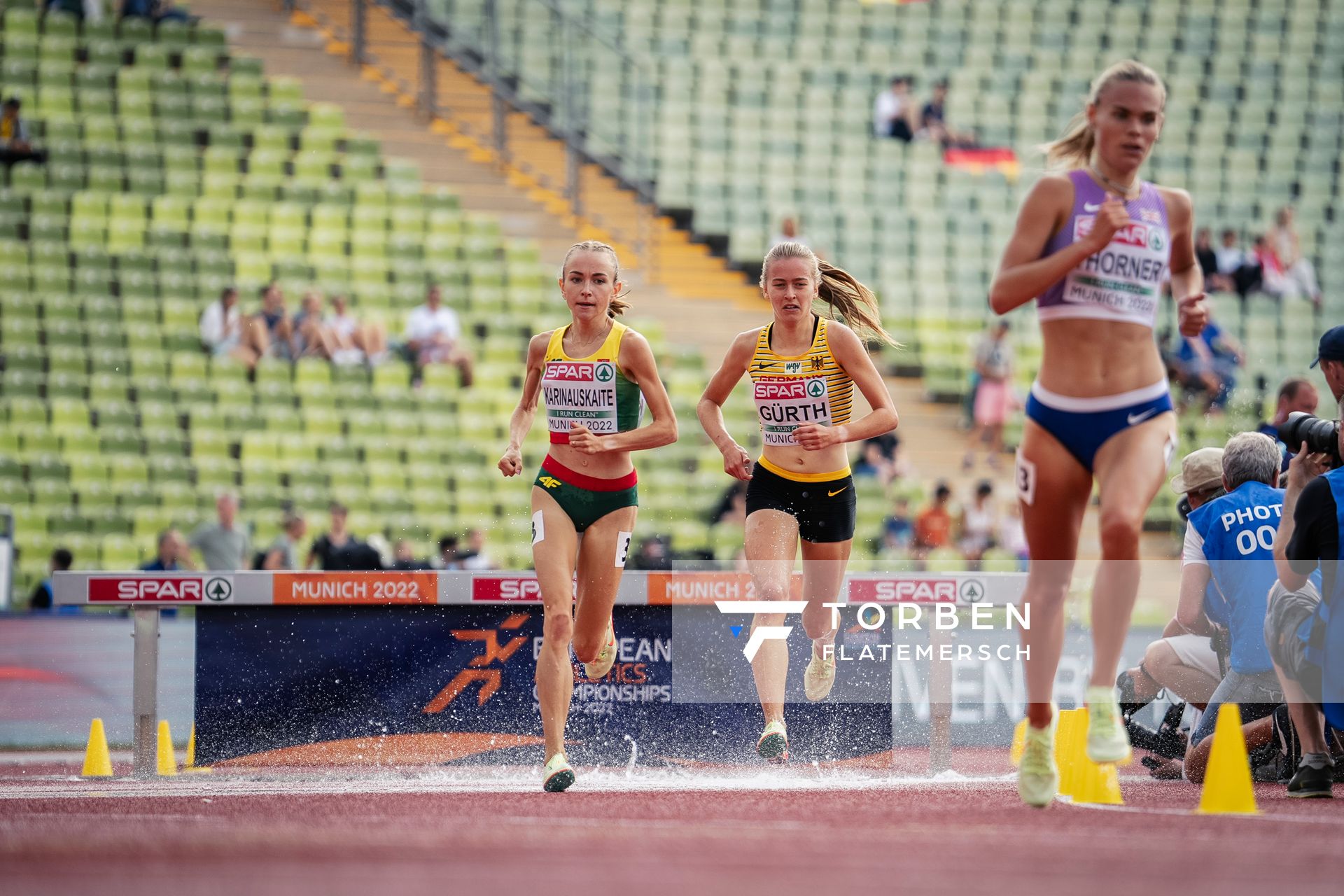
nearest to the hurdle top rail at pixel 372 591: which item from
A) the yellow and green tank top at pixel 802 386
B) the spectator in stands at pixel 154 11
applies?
the yellow and green tank top at pixel 802 386

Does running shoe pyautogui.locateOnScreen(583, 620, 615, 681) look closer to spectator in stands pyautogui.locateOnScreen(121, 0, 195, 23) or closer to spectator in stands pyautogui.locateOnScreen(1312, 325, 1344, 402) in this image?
spectator in stands pyautogui.locateOnScreen(1312, 325, 1344, 402)

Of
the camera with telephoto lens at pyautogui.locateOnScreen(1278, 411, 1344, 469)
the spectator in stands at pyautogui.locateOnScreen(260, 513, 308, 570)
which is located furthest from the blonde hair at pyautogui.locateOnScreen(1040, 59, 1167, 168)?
the spectator in stands at pyautogui.locateOnScreen(260, 513, 308, 570)

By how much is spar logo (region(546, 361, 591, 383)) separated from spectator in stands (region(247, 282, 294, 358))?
956 cm

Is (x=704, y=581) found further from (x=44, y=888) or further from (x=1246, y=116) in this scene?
(x=1246, y=116)

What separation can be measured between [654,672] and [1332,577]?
4.17m

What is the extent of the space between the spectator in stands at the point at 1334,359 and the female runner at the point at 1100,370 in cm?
120

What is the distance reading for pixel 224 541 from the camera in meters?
14.3

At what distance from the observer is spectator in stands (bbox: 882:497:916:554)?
632 inches

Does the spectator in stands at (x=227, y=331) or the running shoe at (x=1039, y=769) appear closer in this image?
the running shoe at (x=1039, y=769)

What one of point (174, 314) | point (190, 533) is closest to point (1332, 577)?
point (190, 533)

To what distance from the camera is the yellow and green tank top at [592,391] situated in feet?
26.5

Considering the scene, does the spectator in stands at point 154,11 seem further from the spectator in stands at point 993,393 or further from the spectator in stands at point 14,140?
the spectator in stands at point 993,393

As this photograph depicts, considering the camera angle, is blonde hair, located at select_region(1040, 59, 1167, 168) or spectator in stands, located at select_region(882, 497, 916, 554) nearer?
blonde hair, located at select_region(1040, 59, 1167, 168)

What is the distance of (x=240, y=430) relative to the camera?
54.1 feet
